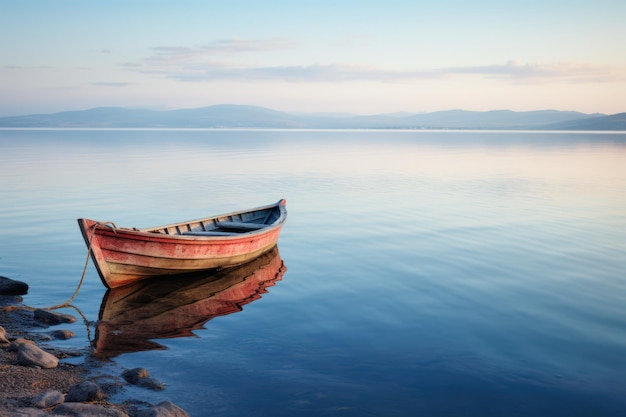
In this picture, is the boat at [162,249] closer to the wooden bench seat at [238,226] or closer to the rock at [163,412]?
the wooden bench seat at [238,226]

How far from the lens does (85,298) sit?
1365cm

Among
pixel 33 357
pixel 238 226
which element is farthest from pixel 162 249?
pixel 33 357

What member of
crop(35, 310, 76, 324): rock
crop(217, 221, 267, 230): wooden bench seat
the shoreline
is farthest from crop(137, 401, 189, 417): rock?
crop(217, 221, 267, 230): wooden bench seat

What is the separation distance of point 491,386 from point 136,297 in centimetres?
843

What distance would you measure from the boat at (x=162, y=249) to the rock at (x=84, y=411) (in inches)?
262

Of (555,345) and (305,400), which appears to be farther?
(555,345)

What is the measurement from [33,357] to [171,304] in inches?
183

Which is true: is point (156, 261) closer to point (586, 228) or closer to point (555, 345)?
point (555, 345)

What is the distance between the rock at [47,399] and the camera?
7191 mm

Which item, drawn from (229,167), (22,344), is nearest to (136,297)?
(22,344)

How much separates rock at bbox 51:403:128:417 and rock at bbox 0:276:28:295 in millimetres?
7434

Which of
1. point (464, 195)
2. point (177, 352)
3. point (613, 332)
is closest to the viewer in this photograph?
point (177, 352)

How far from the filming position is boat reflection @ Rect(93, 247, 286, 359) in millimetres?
11125

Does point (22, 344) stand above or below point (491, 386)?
above
